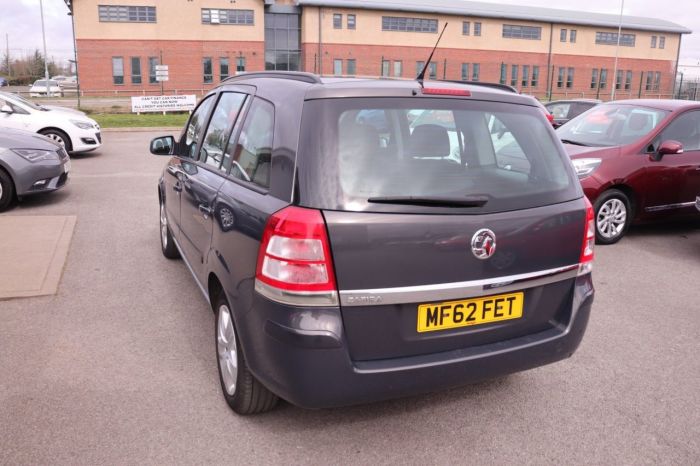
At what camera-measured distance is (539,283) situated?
284cm

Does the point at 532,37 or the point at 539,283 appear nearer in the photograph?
the point at 539,283

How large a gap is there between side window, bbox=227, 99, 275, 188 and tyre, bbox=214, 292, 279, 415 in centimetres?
67

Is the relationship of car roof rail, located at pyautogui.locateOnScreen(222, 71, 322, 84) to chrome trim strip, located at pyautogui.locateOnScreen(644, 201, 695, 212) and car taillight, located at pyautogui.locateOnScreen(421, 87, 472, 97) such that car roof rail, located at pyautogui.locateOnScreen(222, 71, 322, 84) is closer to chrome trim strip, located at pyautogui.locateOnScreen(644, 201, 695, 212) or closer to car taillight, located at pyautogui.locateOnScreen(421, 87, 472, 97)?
car taillight, located at pyautogui.locateOnScreen(421, 87, 472, 97)

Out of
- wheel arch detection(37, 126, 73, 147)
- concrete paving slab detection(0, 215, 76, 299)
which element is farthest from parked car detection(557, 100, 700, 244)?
wheel arch detection(37, 126, 73, 147)

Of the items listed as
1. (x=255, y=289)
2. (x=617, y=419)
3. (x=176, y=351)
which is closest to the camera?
(x=255, y=289)

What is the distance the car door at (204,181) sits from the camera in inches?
136

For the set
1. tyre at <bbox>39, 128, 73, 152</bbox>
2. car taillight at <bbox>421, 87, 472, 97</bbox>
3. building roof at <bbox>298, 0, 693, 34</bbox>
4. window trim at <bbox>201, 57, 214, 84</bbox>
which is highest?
building roof at <bbox>298, 0, 693, 34</bbox>

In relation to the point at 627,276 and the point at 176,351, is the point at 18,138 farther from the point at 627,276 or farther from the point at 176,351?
the point at 627,276

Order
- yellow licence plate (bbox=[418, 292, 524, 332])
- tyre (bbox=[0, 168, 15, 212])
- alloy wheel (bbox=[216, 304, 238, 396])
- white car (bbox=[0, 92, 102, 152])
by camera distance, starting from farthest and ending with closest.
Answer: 1. white car (bbox=[0, 92, 102, 152])
2. tyre (bbox=[0, 168, 15, 212])
3. alloy wheel (bbox=[216, 304, 238, 396])
4. yellow licence plate (bbox=[418, 292, 524, 332])

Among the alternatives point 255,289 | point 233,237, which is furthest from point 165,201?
point 255,289

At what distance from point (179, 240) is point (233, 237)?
1844 mm

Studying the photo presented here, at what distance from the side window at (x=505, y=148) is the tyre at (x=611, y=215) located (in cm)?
412

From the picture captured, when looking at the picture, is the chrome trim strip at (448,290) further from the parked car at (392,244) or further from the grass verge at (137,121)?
the grass verge at (137,121)

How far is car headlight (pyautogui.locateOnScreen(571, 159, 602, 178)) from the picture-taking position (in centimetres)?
680
